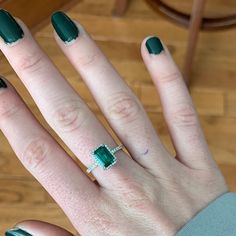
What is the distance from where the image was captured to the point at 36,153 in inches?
24.4

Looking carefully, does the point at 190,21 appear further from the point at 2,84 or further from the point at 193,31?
the point at 2,84

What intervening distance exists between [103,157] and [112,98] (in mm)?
87

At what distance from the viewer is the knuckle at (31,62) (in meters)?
0.63

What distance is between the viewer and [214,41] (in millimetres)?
1696

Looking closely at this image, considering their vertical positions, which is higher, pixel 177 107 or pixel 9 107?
pixel 9 107

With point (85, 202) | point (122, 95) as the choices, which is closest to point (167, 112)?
point (122, 95)

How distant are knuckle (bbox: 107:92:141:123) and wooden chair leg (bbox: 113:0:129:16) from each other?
1.07 meters

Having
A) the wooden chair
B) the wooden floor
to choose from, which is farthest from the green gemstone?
the wooden chair

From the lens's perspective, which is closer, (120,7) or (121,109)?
(121,109)

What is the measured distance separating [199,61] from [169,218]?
1.08 metres

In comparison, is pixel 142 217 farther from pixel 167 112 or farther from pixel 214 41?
pixel 214 41

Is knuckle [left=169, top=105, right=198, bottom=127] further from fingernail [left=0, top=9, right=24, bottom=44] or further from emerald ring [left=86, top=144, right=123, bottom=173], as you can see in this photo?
fingernail [left=0, top=9, right=24, bottom=44]

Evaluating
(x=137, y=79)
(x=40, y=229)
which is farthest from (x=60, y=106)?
(x=137, y=79)

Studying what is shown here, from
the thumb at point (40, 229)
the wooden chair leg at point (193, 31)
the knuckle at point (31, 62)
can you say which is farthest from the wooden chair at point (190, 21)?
the thumb at point (40, 229)
